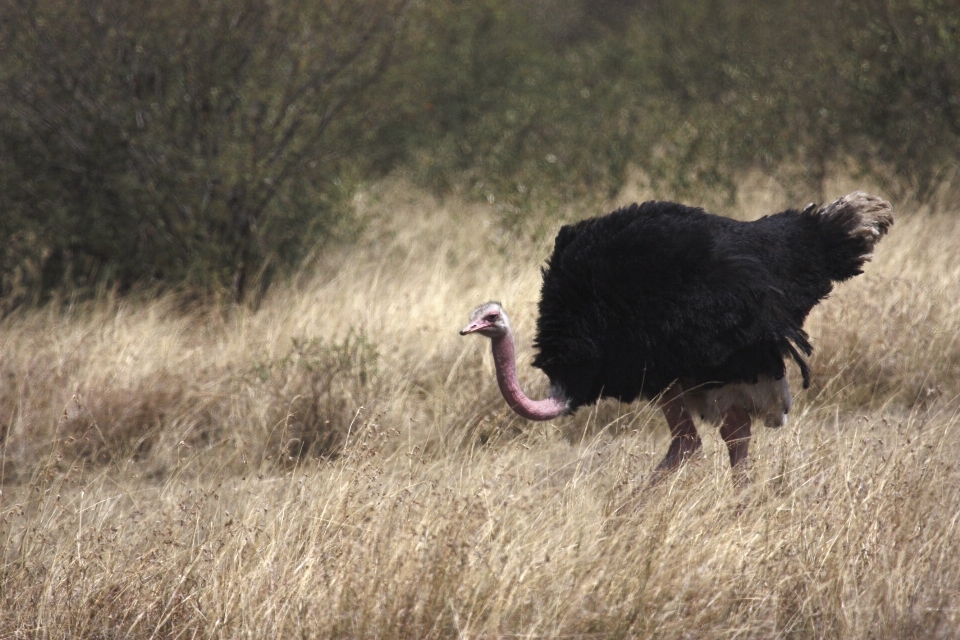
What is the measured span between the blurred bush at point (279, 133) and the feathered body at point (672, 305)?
3.32 meters

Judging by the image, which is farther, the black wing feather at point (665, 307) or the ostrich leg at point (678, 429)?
the ostrich leg at point (678, 429)

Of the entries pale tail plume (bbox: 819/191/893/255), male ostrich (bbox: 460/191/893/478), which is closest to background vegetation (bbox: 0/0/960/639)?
male ostrich (bbox: 460/191/893/478)

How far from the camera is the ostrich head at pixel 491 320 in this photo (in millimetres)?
4066

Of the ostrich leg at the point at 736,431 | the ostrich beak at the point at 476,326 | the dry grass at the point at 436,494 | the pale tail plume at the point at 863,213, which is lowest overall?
the dry grass at the point at 436,494

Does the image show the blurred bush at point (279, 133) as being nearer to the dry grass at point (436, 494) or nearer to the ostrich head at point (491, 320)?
the dry grass at point (436, 494)

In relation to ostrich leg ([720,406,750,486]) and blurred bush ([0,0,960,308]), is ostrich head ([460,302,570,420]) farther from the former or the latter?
blurred bush ([0,0,960,308])

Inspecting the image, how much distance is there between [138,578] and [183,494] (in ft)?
4.01

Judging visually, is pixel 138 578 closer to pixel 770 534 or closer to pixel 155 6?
pixel 770 534

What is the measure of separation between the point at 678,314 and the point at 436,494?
1.14m

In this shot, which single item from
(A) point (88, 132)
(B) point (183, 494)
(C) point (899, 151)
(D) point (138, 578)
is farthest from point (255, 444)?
(C) point (899, 151)

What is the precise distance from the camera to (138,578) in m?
3.49

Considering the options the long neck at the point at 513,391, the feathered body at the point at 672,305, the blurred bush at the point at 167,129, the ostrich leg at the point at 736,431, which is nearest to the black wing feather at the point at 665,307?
the feathered body at the point at 672,305

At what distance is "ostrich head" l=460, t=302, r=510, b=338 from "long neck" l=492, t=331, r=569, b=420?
0.03 metres

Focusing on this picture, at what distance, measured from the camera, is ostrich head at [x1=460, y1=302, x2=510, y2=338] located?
13.3ft
